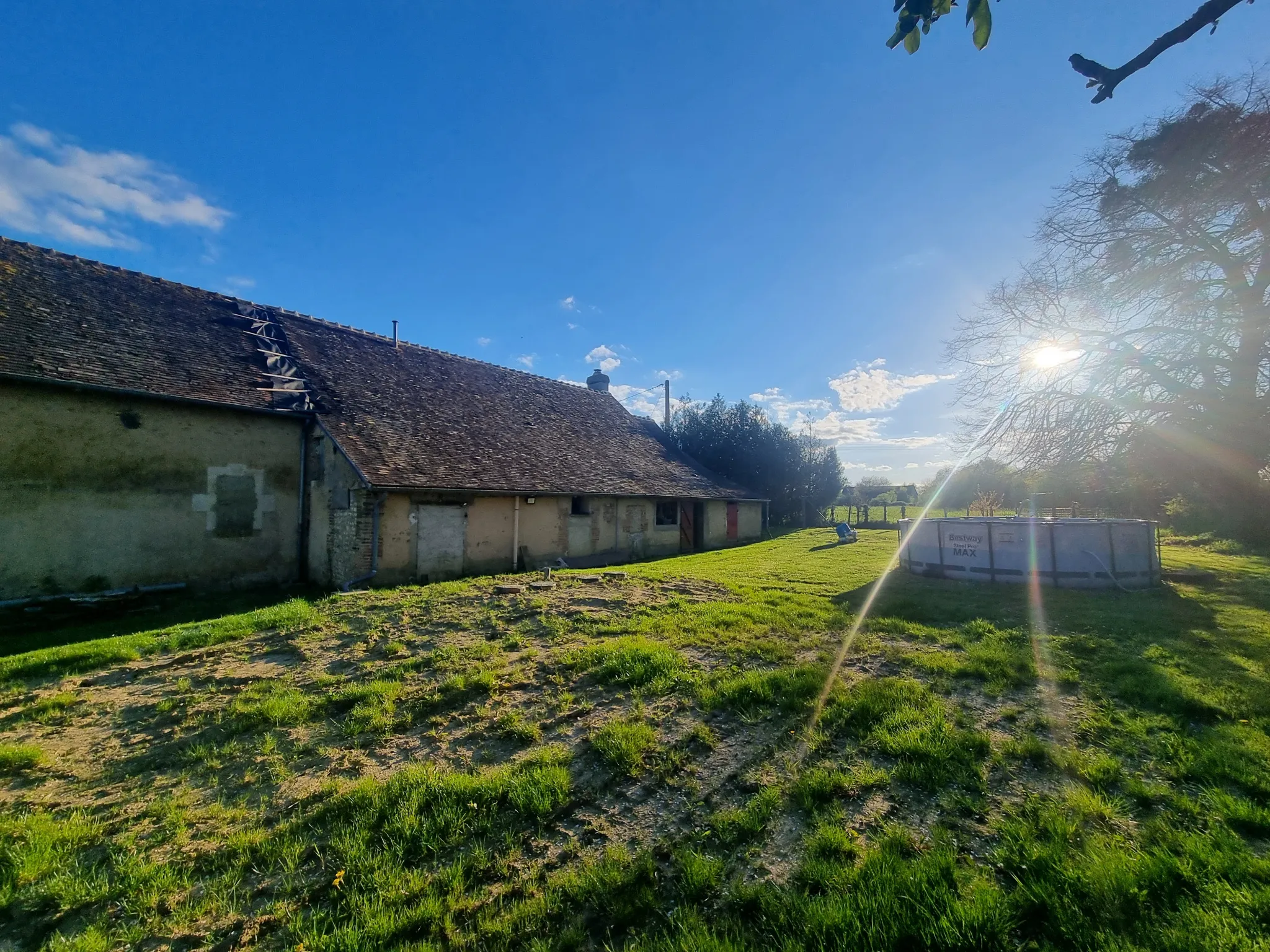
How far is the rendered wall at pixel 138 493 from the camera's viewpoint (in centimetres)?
905

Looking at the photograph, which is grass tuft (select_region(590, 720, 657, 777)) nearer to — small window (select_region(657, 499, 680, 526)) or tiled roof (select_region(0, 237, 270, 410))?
tiled roof (select_region(0, 237, 270, 410))

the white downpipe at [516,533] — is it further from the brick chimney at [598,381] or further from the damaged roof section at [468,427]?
the brick chimney at [598,381]

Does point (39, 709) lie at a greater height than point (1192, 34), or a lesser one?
lesser

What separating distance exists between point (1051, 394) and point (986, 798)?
12659 mm

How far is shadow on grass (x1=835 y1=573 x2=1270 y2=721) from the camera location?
477 cm

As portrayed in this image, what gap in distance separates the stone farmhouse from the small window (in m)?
2.10

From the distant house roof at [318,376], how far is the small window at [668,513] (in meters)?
0.69

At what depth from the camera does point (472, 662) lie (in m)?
6.03

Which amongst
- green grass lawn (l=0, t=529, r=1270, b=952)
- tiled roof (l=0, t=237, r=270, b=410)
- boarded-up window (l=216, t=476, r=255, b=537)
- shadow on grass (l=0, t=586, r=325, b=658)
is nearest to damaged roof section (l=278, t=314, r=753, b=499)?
tiled roof (l=0, t=237, r=270, b=410)

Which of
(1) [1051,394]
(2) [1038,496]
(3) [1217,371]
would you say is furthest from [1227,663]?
(2) [1038,496]

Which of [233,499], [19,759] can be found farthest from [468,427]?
[19,759]

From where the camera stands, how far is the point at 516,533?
14.0 metres

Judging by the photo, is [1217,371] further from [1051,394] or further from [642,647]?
[642,647]

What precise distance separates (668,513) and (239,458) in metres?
13.4
